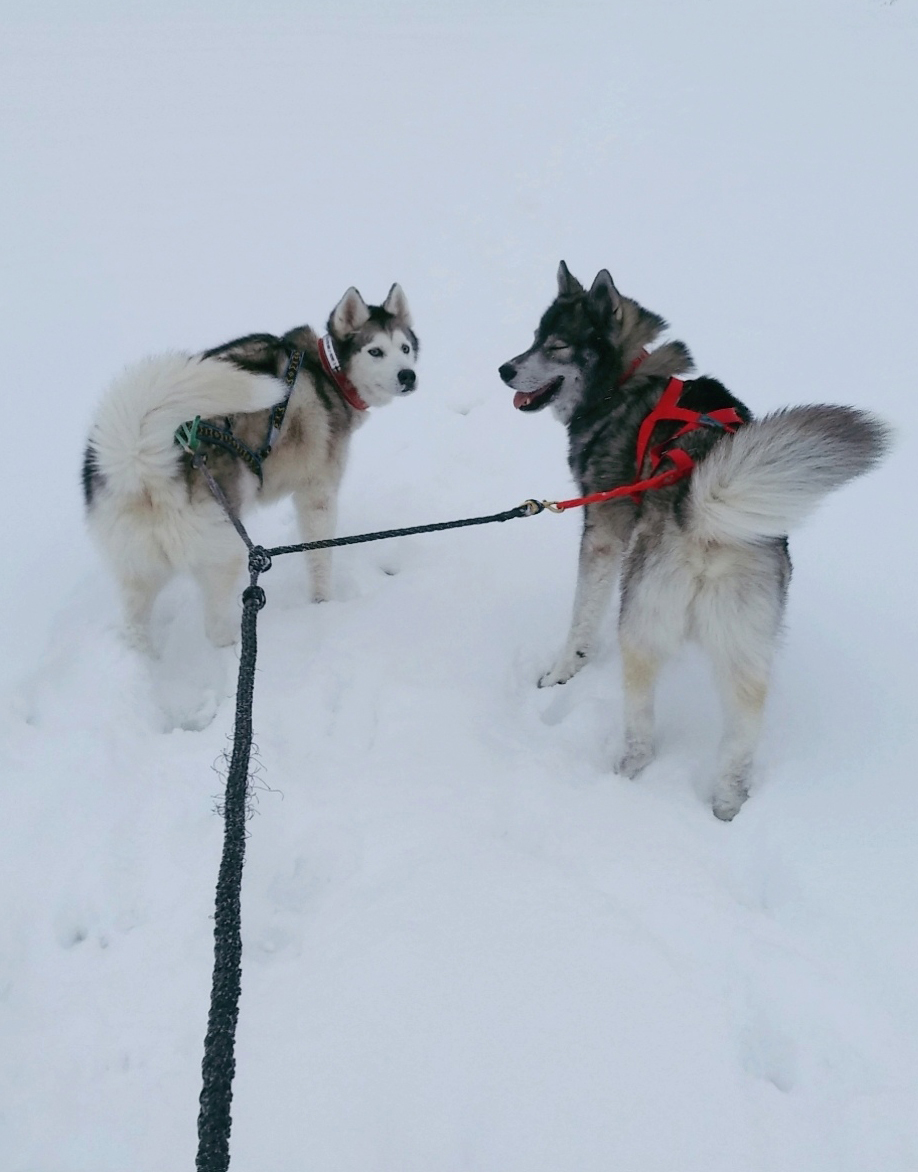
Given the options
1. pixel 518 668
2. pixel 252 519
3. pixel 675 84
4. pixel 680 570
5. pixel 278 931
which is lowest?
pixel 278 931

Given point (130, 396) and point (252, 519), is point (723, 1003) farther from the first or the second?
point (252, 519)

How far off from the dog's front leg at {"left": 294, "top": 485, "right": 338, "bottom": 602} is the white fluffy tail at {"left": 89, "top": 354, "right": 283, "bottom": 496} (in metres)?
1.08

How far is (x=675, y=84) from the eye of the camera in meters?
11.6

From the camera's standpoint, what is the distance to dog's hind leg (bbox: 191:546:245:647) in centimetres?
324

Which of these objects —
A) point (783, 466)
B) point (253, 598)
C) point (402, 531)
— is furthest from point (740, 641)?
point (253, 598)

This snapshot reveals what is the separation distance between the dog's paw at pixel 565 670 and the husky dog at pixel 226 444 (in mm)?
1405

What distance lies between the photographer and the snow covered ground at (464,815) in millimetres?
1648

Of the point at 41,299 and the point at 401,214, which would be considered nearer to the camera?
the point at 41,299

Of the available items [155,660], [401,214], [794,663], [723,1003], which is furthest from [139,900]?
[401,214]

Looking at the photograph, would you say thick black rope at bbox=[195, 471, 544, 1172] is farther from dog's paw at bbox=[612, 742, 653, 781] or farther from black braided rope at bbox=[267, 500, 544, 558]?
dog's paw at bbox=[612, 742, 653, 781]

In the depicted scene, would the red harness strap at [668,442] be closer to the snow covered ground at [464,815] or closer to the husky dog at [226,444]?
the snow covered ground at [464,815]

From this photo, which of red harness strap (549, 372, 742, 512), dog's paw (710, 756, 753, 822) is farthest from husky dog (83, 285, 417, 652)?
dog's paw (710, 756, 753, 822)

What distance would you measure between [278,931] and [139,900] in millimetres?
450

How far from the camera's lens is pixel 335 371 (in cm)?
396
